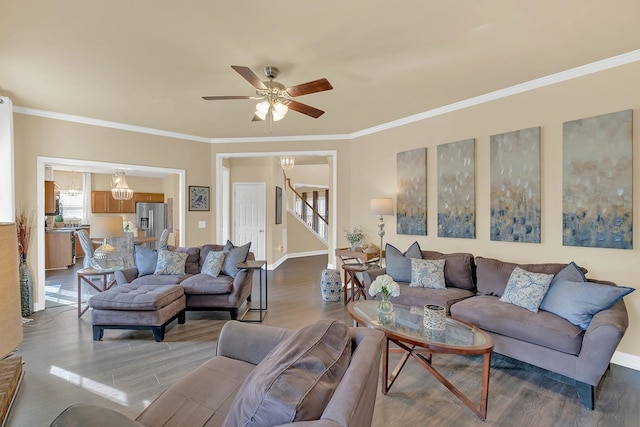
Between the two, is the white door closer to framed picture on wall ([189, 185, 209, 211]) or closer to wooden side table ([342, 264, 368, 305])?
framed picture on wall ([189, 185, 209, 211])

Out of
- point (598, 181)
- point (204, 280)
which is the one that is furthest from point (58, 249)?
point (598, 181)

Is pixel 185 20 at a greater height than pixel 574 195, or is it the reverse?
pixel 185 20

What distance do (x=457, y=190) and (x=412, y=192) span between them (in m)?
0.69

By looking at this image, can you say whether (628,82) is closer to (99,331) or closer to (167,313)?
(167,313)

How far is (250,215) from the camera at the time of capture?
762 cm

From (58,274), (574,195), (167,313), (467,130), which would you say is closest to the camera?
(574,195)

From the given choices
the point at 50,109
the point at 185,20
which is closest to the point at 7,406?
the point at 185,20

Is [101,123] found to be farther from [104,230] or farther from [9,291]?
[9,291]

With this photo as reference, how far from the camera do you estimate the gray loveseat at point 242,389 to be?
39.8 inches

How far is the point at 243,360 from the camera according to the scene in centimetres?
204

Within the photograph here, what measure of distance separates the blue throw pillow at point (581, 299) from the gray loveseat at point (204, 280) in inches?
129

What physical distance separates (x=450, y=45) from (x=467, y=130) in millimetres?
1661

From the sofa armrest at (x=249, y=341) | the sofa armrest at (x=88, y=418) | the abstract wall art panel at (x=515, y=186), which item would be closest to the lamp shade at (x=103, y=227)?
the sofa armrest at (x=249, y=341)

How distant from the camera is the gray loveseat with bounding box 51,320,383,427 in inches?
39.8
